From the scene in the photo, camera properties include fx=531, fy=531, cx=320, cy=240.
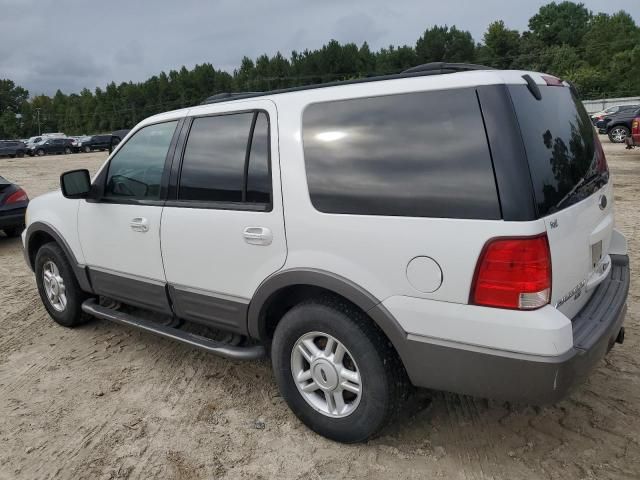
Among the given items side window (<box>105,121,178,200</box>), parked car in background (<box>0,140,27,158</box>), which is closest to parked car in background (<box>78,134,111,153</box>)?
parked car in background (<box>0,140,27,158</box>)

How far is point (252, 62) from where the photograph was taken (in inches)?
4464

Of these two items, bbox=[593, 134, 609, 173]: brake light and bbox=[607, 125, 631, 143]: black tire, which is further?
bbox=[607, 125, 631, 143]: black tire

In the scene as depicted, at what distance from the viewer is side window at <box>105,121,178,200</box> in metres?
3.64

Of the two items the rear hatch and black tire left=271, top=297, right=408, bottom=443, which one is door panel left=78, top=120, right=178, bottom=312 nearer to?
black tire left=271, top=297, right=408, bottom=443

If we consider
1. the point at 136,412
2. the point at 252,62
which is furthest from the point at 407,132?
the point at 252,62

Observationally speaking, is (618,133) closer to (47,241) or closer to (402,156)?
(47,241)

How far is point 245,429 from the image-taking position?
3.14 m

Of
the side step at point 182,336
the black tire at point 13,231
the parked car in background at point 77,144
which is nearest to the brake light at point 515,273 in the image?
the side step at point 182,336

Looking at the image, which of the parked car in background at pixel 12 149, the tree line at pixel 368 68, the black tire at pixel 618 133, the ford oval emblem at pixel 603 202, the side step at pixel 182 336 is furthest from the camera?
the tree line at pixel 368 68

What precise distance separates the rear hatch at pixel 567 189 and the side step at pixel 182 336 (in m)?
1.75

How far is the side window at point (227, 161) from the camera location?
3.03 meters

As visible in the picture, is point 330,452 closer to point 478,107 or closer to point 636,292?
point 478,107

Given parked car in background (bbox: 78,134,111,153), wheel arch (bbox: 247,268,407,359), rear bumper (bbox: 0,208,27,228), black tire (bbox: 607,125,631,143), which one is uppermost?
wheel arch (bbox: 247,268,407,359)

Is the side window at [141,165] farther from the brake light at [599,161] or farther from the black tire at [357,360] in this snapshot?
the brake light at [599,161]
